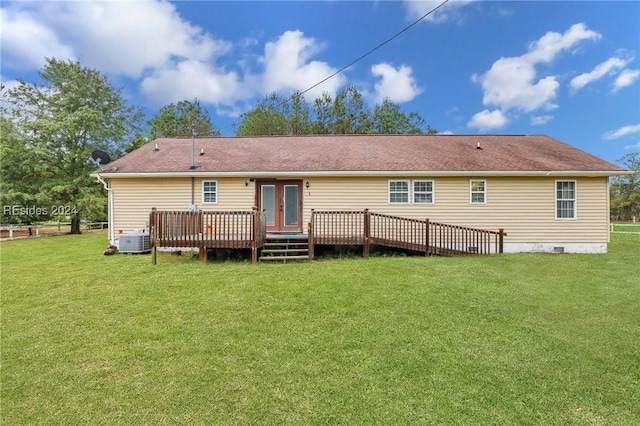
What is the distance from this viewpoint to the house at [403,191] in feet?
34.2

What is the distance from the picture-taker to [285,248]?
9.27 metres

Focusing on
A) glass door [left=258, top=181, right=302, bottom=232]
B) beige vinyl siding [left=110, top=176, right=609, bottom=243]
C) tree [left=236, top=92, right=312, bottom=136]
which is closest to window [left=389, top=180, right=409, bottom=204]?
beige vinyl siding [left=110, top=176, right=609, bottom=243]

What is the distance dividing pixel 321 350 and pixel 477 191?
9.33 meters

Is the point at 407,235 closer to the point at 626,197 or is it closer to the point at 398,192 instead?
the point at 398,192

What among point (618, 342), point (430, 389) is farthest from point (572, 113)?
point (430, 389)

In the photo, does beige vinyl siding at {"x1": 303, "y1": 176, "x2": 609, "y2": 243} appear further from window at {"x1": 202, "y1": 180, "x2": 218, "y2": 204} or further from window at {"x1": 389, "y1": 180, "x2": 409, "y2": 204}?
window at {"x1": 202, "y1": 180, "x2": 218, "y2": 204}

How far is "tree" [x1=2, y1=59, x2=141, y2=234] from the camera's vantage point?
1720 cm

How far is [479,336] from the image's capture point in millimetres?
3832

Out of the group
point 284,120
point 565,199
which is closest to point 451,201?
point 565,199

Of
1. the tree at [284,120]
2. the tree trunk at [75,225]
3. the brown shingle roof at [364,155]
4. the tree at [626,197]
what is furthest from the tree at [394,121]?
the tree at [626,197]

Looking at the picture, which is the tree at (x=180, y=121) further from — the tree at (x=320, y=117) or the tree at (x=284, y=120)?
the tree at (x=320, y=117)

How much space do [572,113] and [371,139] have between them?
13.2m

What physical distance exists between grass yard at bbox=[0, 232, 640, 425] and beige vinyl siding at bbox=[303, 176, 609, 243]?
4.15m

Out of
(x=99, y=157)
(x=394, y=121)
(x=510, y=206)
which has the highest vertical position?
(x=394, y=121)
